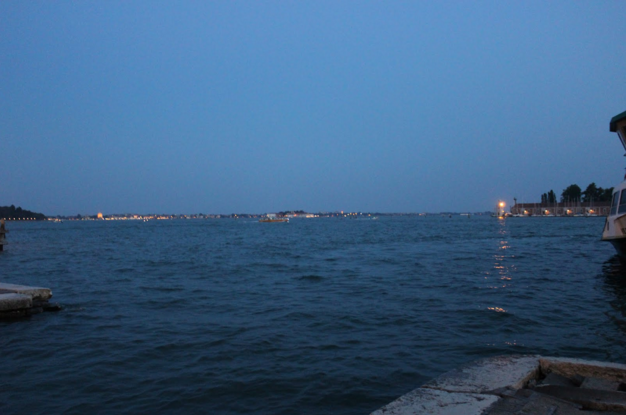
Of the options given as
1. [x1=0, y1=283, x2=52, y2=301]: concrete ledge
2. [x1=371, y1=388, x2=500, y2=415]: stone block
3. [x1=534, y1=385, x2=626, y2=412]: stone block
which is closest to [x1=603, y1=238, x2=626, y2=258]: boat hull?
[x1=534, y1=385, x2=626, y2=412]: stone block

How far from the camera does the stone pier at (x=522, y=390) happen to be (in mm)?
4867

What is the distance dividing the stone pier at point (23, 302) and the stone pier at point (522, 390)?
12847mm

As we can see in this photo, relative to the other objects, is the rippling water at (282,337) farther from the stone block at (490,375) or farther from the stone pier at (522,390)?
the stone pier at (522,390)

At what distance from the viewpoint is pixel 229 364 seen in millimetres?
9039

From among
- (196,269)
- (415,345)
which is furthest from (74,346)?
(196,269)

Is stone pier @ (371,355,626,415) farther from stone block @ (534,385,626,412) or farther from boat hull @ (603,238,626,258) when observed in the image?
boat hull @ (603,238,626,258)

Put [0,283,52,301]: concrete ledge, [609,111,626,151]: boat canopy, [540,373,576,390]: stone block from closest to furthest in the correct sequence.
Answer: [540,373,576,390]: stone block → [0,283,52,301]: concrete ledge → [609,111,626,151]: boat canopy

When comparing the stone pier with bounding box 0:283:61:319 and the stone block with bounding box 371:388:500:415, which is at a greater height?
the stone block with bounding box 371:388:500:415

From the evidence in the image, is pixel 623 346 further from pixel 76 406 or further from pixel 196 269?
pixel 196 269

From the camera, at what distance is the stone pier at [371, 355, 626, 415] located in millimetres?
4867

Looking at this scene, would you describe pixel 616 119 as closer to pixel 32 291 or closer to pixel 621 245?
pixel 621 245

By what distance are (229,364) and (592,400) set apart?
617 cm

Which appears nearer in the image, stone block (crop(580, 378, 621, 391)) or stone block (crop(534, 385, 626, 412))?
stone block (crop(534, 385, 626, 412))

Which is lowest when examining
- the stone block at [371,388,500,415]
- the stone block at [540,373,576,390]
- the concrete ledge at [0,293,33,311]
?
the concrete ledge at [0,293,33,311]
